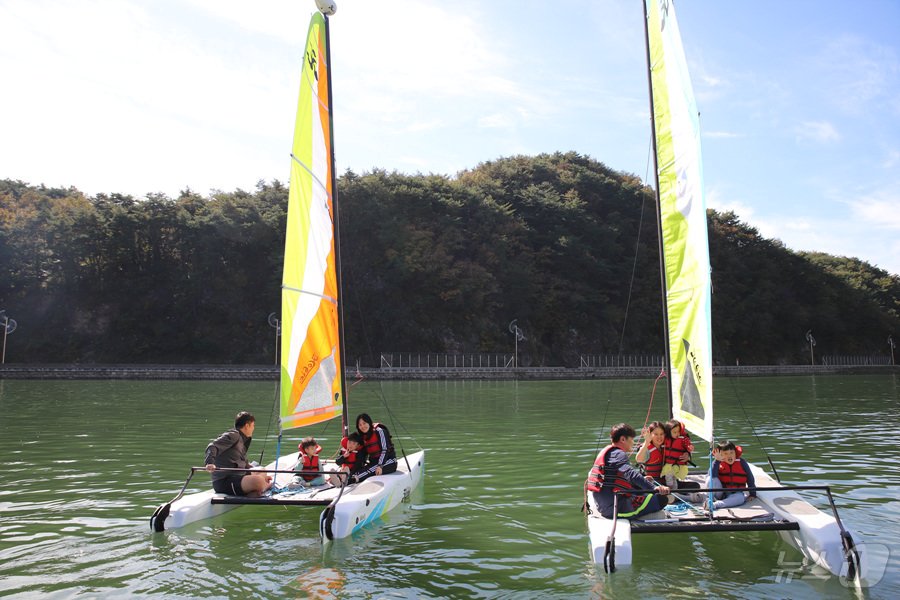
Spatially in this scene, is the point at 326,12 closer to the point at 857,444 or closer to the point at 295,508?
the point at 295,508

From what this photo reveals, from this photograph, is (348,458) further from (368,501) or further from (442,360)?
(442,360)

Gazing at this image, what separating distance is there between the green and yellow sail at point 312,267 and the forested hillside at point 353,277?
35.1 meters

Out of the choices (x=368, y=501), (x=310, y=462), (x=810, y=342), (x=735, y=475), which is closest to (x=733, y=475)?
(x=735, y=475)

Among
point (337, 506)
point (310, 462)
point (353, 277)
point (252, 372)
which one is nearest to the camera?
point (337, 506)

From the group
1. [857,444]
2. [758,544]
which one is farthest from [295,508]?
[857,444]

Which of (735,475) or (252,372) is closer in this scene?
(735,475)

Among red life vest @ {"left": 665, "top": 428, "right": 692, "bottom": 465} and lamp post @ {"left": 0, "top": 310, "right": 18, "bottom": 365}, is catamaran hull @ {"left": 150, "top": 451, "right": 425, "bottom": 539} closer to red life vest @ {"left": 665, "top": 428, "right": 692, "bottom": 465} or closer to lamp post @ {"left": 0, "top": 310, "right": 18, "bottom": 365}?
red life vest @ {"left": 665, "top": 428, "right": 692, "bottom": 465}

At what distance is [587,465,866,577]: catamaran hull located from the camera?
5309 mm

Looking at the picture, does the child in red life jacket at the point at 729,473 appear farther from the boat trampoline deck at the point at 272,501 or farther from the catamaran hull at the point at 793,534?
the boat trampoline deck at the point at 272,501

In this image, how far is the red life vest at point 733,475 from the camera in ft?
21.8

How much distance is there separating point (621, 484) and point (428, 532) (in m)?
2.17

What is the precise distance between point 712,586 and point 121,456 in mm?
10341

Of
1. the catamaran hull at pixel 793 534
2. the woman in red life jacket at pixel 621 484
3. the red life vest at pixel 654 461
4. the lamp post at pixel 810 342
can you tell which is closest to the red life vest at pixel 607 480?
the woman in red life jacket at pixel 621 484

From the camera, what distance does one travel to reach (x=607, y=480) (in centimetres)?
612
